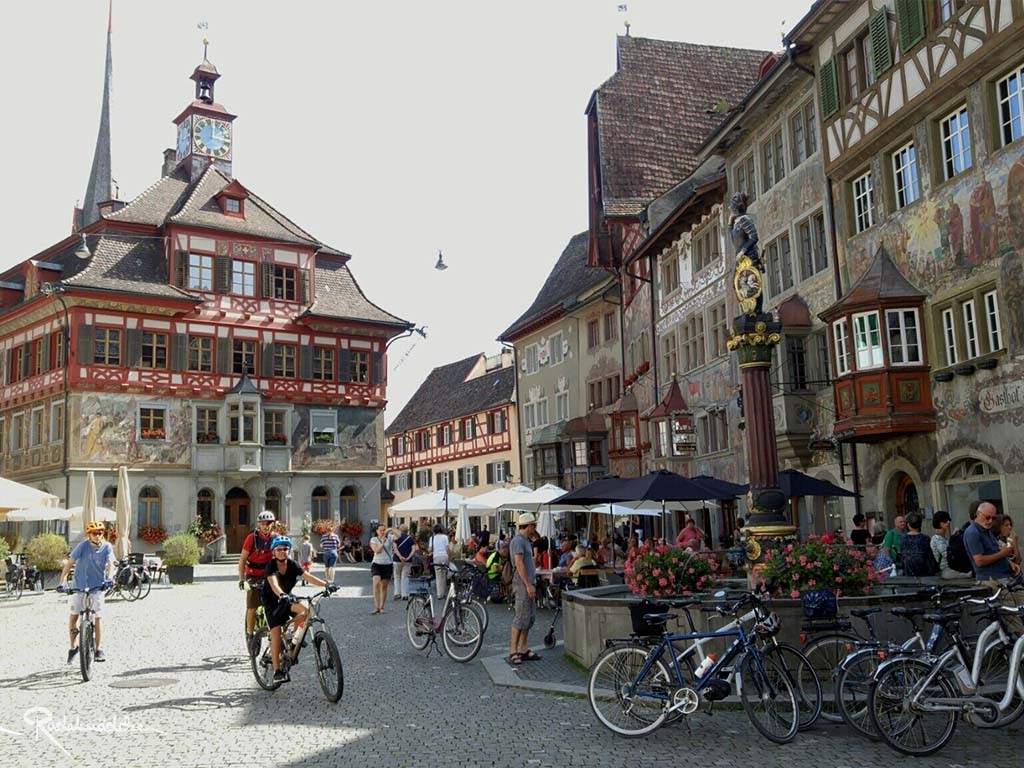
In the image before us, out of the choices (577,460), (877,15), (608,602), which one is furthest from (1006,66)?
(577,460)

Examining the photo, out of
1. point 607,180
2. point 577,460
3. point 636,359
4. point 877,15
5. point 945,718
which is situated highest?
point 607,180

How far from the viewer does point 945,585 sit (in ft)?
37.6

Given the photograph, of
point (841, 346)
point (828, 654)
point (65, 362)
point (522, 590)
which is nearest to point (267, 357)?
point (65, 362)

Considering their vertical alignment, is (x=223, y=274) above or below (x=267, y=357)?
above

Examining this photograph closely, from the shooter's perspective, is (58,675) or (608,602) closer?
(608,602)

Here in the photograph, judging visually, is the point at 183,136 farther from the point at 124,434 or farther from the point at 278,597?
the point at 278,597

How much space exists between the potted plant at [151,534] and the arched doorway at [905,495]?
97.8ft

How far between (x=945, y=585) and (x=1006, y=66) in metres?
8.72

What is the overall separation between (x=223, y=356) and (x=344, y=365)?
5476 mm

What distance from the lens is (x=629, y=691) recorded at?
27.2 feet

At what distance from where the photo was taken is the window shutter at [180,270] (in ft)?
141

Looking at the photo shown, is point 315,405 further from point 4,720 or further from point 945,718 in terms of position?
point 945,718

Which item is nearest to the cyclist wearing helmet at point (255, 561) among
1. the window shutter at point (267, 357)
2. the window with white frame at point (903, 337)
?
the window with white frame at point (903, 337)

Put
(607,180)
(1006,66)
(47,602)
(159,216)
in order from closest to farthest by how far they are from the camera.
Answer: (1006,66) → (47,602) → (607,180) → (159,216)
